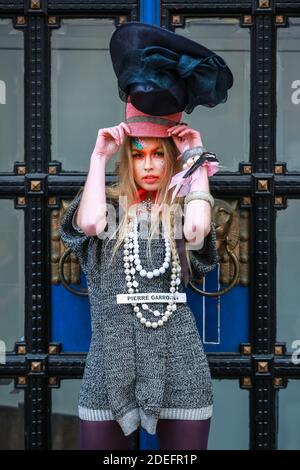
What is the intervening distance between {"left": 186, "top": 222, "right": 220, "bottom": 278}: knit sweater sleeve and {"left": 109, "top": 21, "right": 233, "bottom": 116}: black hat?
1.45 ft

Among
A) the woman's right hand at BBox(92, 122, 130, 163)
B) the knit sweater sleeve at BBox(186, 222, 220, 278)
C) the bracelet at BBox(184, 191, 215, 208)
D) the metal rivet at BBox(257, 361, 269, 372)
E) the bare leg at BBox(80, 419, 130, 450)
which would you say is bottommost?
the bare leg at BBox(80, 419, 130, 450)

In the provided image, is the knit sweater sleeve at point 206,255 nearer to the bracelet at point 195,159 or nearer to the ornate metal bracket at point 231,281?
the bracelet at point 195,159

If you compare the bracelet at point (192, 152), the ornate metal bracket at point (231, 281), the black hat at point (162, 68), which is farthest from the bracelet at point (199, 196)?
the ornate metal bracket at point (231, 281)

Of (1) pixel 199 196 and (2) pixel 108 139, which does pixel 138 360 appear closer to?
(1) pixel 199 196

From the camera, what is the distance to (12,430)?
9.94ft

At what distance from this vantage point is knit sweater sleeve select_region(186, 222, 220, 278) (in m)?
2.45

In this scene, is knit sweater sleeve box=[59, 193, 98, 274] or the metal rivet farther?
the metal rivet

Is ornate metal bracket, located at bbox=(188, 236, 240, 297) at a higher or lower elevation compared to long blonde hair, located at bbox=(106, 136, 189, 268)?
lower

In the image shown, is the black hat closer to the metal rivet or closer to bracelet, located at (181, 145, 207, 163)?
bracelet, located at (181, 145, 207, 163)

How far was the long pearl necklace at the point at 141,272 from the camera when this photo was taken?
2348mm

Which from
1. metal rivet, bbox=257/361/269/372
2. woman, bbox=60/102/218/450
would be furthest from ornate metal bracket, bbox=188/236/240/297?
woman, bbox=60/102/218/450

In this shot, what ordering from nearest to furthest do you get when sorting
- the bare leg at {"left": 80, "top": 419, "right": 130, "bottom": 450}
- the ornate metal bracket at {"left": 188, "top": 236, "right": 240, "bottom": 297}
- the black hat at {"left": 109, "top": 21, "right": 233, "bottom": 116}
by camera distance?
the black hat at {"left": 109, "top": 21, "right": 233, "bottom": 116} → the bare leg at {"left": 80, "top": 419, "right": 130, "bottom": 450} → the ornate metal bracket at {"left": 188, "top": 236, "right": 240, "bottom": 297}

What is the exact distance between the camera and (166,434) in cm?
242

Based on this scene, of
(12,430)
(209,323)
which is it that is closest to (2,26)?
(209,323)
